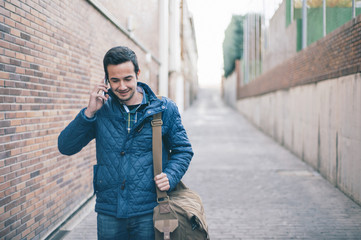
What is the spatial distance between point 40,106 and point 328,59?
20.2 ft

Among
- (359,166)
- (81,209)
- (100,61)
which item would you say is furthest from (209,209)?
(100,61)

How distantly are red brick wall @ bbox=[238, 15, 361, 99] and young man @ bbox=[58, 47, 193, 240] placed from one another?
4.75 m

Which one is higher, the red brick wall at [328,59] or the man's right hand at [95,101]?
the red brick wall at [328,59]

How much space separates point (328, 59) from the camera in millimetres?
7492

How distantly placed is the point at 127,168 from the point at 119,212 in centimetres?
26

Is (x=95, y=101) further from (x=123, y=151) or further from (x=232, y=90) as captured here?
(x=232, y=90)

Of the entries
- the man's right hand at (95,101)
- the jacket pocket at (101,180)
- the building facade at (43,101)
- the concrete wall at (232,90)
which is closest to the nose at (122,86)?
the man's right hand at (95,101)

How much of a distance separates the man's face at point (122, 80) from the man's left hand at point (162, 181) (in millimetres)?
505

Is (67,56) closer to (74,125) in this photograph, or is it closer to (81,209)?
(81,209)

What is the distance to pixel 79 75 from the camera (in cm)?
528

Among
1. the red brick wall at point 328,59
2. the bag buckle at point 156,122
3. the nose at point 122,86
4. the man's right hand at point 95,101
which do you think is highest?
the red brick wall at point 328,59

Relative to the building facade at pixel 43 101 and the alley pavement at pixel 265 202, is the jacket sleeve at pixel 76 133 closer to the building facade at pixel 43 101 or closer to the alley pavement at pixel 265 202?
the building facade at pixel 43 101

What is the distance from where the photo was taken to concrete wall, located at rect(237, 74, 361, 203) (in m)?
5.70

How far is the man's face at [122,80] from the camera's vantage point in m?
2.03
